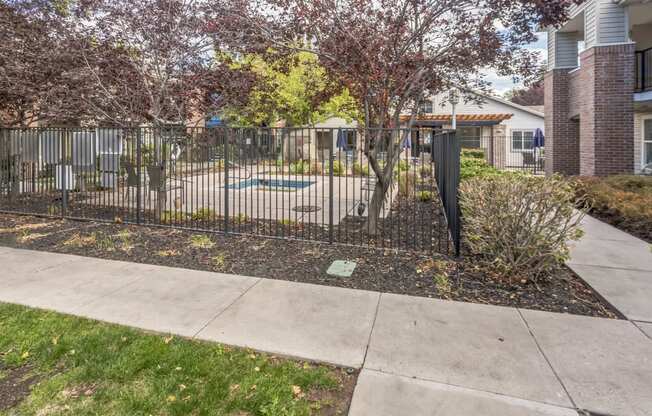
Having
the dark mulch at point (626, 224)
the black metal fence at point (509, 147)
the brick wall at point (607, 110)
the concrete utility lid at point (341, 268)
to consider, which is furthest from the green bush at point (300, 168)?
the black metal fence at point (509, 147)

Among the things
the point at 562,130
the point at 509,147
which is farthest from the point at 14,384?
the point at 509,147

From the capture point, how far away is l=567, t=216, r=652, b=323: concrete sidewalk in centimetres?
387

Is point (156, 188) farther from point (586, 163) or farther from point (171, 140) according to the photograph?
point (586, 163)

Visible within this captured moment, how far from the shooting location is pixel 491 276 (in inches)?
181

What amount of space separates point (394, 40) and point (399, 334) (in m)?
4.15

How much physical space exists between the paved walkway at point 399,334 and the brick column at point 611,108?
8.73 metres

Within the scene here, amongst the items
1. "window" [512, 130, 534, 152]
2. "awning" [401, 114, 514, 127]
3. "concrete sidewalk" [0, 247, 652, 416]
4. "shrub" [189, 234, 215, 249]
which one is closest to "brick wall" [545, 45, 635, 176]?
"concrete sidewalk" [0, 247, 652, 416]

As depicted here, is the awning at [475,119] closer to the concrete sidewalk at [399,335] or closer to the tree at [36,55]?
the tree at [36,55]

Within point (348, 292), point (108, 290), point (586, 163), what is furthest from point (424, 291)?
point (586, 163)

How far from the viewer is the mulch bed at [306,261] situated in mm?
4145

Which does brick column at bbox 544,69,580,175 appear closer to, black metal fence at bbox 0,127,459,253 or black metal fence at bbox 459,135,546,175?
black metal fence at bbox 0,127,459,253

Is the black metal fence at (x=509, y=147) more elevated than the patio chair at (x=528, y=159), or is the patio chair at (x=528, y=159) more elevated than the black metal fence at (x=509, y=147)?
the black metal fence at (x=509, y=147)

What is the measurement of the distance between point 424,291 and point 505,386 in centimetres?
172

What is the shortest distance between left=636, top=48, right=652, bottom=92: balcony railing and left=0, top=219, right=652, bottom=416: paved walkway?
432 inches
